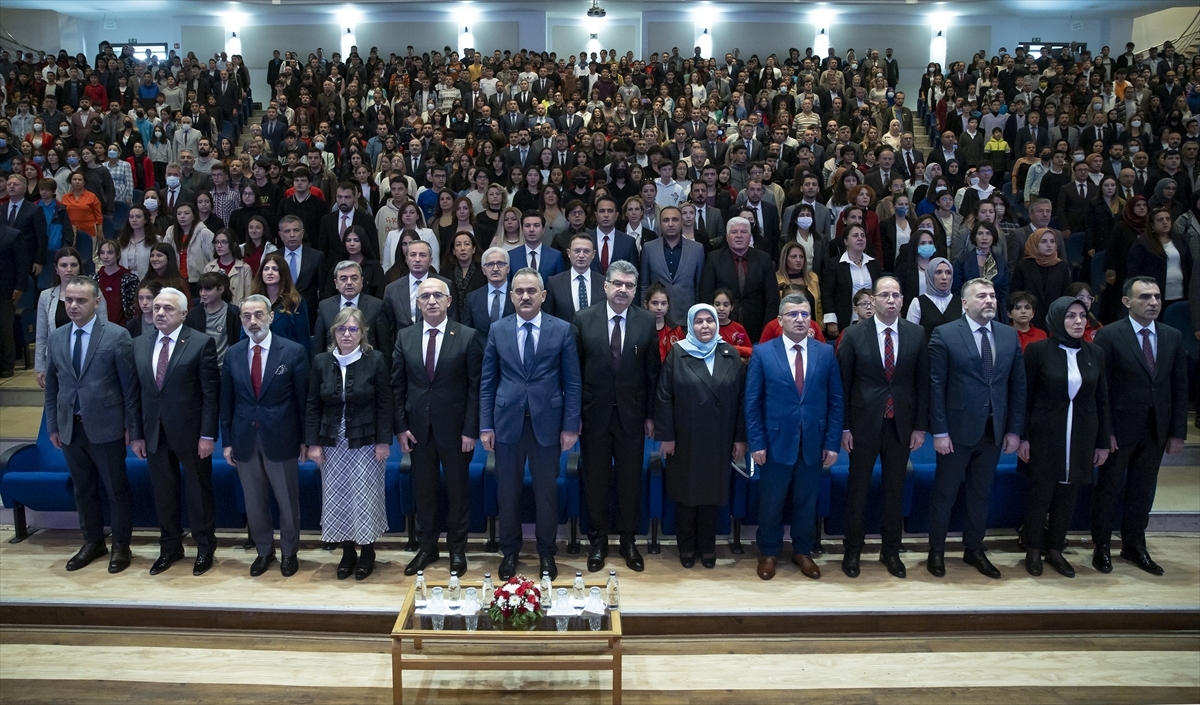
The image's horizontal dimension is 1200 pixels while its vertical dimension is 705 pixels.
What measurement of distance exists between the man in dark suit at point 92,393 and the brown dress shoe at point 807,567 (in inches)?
132

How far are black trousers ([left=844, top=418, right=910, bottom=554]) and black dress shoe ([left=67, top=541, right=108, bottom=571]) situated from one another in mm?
3911

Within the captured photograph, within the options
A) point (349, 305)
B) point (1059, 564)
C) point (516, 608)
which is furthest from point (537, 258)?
point (1059, 564)

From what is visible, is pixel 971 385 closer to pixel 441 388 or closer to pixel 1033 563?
pixel 1033 563

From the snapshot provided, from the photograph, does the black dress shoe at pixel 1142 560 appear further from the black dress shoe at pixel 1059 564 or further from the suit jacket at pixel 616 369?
the suit jacket at pixel 616 369

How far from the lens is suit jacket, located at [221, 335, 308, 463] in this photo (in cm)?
451

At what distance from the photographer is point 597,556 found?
15.7ft

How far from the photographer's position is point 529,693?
3861mm

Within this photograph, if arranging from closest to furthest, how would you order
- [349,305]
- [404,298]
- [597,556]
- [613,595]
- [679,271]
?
[613,595], [597,556], [349,305], [404,298], [679,271]

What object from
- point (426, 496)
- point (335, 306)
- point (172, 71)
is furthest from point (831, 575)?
point (172, 71)

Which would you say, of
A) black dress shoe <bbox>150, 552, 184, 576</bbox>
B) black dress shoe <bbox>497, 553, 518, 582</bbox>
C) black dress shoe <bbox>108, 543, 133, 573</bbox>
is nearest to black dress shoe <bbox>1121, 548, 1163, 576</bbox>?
black dress shoe <bbox>497, 553, 518, 582</bbox>

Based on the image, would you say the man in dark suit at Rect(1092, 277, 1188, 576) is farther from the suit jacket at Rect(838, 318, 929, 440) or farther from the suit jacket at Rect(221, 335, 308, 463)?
the suit jacket at Rect(221, 335, 308, 463)

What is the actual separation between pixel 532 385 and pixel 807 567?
5.50 feet

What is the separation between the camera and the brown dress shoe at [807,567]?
15.4 feet

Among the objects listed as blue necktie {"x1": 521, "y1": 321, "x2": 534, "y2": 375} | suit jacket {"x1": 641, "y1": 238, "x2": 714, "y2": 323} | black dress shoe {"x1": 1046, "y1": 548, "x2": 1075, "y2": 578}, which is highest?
suit jacket {"x1": 641, "y1": 238, "x2": 714, "y2": 323}
